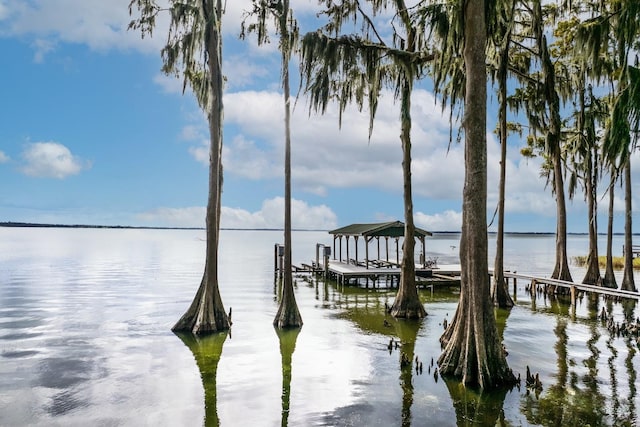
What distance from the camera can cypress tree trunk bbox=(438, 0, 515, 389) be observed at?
10.1 m

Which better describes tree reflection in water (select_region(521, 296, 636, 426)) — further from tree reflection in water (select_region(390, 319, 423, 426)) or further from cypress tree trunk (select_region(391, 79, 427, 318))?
cypress tree trunk (select_region(391, 79, 427, 318))

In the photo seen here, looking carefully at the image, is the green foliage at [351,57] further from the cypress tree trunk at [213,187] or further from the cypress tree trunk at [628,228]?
the cypress tree trunk at [628,228]

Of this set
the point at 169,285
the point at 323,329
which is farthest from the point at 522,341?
the point at 169,285

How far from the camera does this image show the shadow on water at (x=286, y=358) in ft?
29.8

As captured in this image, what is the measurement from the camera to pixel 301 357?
12914 mm

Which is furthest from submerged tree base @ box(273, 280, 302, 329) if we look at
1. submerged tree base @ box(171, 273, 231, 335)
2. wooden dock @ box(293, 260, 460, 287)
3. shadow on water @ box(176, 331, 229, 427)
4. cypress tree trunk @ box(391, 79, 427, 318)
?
wooden dock @ box(293, 260, 460, 287)

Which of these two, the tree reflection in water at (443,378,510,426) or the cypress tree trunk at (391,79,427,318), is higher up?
the cypress tree trunk at (391,79,427,318)

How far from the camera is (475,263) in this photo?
1059cm

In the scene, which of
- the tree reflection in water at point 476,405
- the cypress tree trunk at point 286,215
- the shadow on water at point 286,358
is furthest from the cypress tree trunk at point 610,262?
the tree reflection in water at point 476,405

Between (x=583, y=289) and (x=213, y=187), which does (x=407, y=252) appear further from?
(x=583, y=289)

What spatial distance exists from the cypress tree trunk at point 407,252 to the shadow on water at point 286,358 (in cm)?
429

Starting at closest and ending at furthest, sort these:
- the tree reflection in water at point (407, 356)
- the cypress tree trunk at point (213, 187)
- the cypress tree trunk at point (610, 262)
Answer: the tree reflection in water at point (407, 356)
the cypress tree trunk at point (213, 187)
the cypress tree trunk at point (610, 262)

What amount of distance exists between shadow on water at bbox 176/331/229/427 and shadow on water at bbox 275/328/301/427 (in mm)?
1217

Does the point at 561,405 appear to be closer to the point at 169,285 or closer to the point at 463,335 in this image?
the point at 463,335
